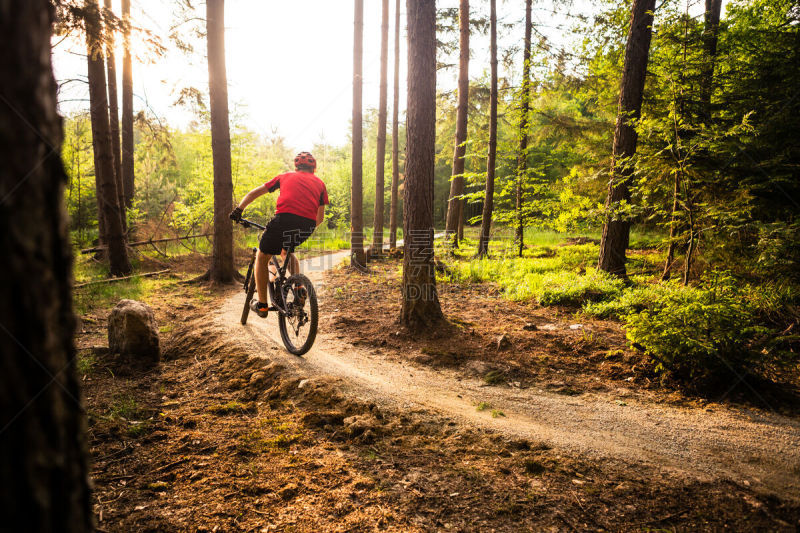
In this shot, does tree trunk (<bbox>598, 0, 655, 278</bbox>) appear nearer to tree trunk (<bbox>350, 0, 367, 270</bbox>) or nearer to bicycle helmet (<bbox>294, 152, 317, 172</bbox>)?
bicycle helmet (<bbox>294, 152, 317, 172</bbox>)

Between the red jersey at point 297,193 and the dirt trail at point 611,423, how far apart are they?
1.99 m

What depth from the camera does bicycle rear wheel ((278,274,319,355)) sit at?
490 cm

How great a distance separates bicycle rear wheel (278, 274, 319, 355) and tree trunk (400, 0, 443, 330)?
5.81 ft

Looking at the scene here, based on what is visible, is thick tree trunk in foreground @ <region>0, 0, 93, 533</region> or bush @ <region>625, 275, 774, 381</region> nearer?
thick tree trunk in foreground @ <region>0, 0, 93, 533</region>

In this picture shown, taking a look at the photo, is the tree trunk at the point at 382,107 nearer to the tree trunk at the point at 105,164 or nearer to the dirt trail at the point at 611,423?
the tree trunk at the point at 105,164

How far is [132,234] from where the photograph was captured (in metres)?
13.5

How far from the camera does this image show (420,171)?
235 inches

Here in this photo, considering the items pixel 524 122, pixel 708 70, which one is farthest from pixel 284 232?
pixel 524 122

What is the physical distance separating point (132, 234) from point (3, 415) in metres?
15.6

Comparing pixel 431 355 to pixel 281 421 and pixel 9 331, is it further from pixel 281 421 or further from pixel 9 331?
pixel 9 331

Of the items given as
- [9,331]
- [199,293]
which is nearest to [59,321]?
[9,331]

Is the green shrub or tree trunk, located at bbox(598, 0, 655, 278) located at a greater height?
tree trunk, located at bbox(598, 0, 655, 278)

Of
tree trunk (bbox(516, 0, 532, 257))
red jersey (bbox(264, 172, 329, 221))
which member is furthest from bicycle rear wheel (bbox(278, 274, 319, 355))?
tree trunk (bbox(516, 0, 532, 257))

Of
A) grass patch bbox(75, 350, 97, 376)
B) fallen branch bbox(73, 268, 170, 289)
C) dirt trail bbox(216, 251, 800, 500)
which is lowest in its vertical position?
dirt trail bbox(216, 251, 800, 500)
